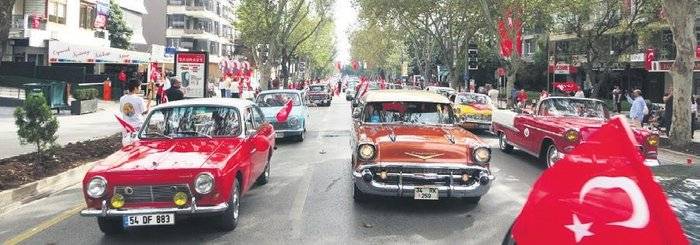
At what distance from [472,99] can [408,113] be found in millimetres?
11899

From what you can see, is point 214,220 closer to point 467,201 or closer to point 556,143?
point 467,201

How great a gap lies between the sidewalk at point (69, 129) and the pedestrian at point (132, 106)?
4.32ft

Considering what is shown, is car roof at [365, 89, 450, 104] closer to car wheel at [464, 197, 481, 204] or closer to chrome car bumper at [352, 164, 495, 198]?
car wheel at [464, 197, 481, 204]

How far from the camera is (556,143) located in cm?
1092

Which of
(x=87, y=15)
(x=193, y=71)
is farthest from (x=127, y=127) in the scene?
(x=87, y=15)

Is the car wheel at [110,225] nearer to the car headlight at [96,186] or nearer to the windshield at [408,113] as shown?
the car headlight at [96,186]

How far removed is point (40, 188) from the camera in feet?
30.2

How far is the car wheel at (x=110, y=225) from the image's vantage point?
6.54 m

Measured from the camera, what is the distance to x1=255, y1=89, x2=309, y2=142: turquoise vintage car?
1600 centimetres

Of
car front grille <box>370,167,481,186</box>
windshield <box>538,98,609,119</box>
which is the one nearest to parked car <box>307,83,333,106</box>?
windshield <box>538,98,609,119</box>

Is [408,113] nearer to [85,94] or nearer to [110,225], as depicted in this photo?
[110,225]

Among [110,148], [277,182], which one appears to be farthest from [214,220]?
[110,148]

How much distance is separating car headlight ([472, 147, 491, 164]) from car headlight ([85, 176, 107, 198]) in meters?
4.28

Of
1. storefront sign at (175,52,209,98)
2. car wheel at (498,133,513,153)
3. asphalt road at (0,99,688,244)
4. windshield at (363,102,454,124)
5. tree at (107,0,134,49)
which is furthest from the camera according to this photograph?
tree at (107,0,134,49)
